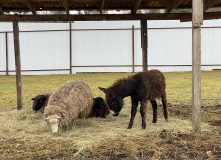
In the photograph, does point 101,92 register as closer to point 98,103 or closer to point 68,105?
point 98,103

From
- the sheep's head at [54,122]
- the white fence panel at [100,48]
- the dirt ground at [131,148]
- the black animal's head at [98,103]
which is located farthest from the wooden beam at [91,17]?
the white fence panel at [100,48]

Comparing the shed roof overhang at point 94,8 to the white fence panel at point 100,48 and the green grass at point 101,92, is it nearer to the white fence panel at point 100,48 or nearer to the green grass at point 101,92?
the green grass at point 101,92

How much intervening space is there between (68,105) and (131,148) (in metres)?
2.38

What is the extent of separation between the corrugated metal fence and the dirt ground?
19428 mm

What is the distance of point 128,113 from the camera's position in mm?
9336

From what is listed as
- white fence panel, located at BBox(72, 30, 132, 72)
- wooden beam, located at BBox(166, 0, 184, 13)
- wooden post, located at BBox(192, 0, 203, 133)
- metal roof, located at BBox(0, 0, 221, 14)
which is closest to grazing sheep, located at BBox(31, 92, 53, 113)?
metal roof, located at BBox(0, 0, 221, 14)

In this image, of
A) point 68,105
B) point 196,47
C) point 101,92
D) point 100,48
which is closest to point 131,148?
point 68,105

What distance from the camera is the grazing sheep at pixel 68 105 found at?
6553mm

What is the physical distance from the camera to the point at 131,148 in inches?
207

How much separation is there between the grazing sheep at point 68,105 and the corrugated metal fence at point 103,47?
57.4ft

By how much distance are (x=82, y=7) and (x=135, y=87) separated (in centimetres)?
409

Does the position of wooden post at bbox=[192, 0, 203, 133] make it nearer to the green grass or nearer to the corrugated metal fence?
the green grass

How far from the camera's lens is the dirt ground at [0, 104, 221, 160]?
4.89 metres

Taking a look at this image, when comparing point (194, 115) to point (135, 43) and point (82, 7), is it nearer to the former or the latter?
point (82, 7)
